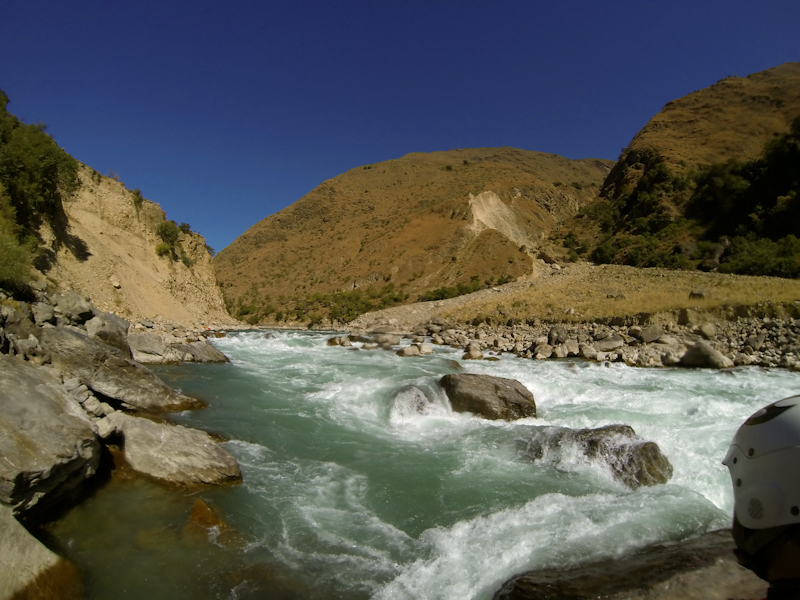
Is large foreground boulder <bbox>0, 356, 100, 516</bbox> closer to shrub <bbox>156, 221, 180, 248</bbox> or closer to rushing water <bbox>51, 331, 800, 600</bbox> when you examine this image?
rushing water <bbox>51, 331, 800, 600</bbox>

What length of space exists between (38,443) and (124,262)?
74.7 feet

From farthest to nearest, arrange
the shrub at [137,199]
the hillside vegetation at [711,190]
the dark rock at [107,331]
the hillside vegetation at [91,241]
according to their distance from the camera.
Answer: the hillside vegetation at [711,190], the shrub at [137,199], the hillside vegetation at [91,241], the dark rock at [107,331]

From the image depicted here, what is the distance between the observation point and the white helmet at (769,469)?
1.64 metres

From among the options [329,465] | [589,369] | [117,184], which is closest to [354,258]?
[117,184]

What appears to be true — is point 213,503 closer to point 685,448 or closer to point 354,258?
point 685,448

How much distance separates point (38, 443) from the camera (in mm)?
4480

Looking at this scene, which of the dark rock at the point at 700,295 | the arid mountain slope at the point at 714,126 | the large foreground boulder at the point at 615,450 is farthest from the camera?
A: the arid mountain slope at the point at 714,126

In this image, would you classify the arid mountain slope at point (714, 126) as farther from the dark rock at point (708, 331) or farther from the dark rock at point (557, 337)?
the dark rock at point (557, 337)

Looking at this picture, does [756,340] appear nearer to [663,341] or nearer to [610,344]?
[663,341]

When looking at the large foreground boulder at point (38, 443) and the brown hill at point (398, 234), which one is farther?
the brown hill at point (398, 234)

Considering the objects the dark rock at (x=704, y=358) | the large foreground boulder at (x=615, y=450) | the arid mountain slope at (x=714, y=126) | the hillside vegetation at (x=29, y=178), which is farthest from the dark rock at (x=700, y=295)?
the arid mountain slope at (x=714, y=126)

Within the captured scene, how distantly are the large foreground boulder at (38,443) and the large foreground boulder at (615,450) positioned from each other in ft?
21.7

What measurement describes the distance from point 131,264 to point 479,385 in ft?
76.8

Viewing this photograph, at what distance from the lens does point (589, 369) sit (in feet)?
45.4
